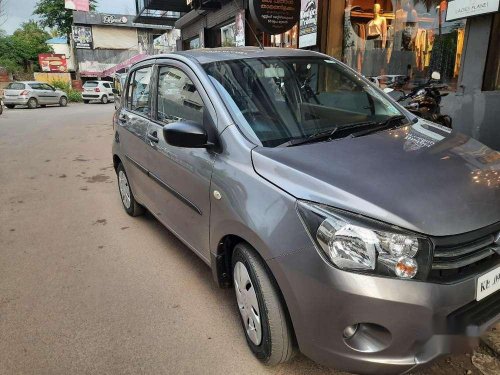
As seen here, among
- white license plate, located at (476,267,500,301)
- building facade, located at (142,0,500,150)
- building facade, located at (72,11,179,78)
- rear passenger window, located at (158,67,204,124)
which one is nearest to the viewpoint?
white license plate, located at (476,267,500,301)

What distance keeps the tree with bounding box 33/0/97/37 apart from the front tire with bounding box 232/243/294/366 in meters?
54.9

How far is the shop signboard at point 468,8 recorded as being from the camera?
18.1 feet

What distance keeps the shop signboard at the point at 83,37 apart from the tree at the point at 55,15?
9.39 m

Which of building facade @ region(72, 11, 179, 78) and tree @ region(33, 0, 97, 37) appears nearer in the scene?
building facade @ region(72, 11, 179, 78)

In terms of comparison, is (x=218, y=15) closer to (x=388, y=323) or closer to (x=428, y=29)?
(x=428, y=29)

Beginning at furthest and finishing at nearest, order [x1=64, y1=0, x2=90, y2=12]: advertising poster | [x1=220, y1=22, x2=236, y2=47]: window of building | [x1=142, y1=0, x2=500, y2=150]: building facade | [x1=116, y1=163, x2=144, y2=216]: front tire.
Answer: [x1=64, y1=0, x2=90, y2=12]: advertising poster, [x1=220, y1=22, x2=236, y2=47]: window of building, [x1=142, y1=0, x2=500, y2=150]: building facade, [x1=116, y1=163, x2=144, y2=216]: front tire

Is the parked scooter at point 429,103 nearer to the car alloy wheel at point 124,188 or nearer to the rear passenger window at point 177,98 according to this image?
the rear passenger window at point 177,98

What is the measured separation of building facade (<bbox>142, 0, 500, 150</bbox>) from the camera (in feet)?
19.3

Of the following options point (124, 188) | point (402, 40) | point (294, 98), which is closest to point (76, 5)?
point (402, 40)

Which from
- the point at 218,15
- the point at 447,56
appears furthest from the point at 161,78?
the point at 218,15

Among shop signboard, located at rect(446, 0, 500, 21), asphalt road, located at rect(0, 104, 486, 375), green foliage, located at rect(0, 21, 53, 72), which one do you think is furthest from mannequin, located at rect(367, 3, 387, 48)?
green foliage, located at rect(0, 21, 53, 72)

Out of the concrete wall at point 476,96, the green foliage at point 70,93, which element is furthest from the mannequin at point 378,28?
the green foliage at point 70,93

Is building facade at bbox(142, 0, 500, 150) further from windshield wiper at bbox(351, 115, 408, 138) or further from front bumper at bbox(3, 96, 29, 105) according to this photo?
front bumper at bbox(3, 96, 29, 105)

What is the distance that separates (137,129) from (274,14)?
228 inches
